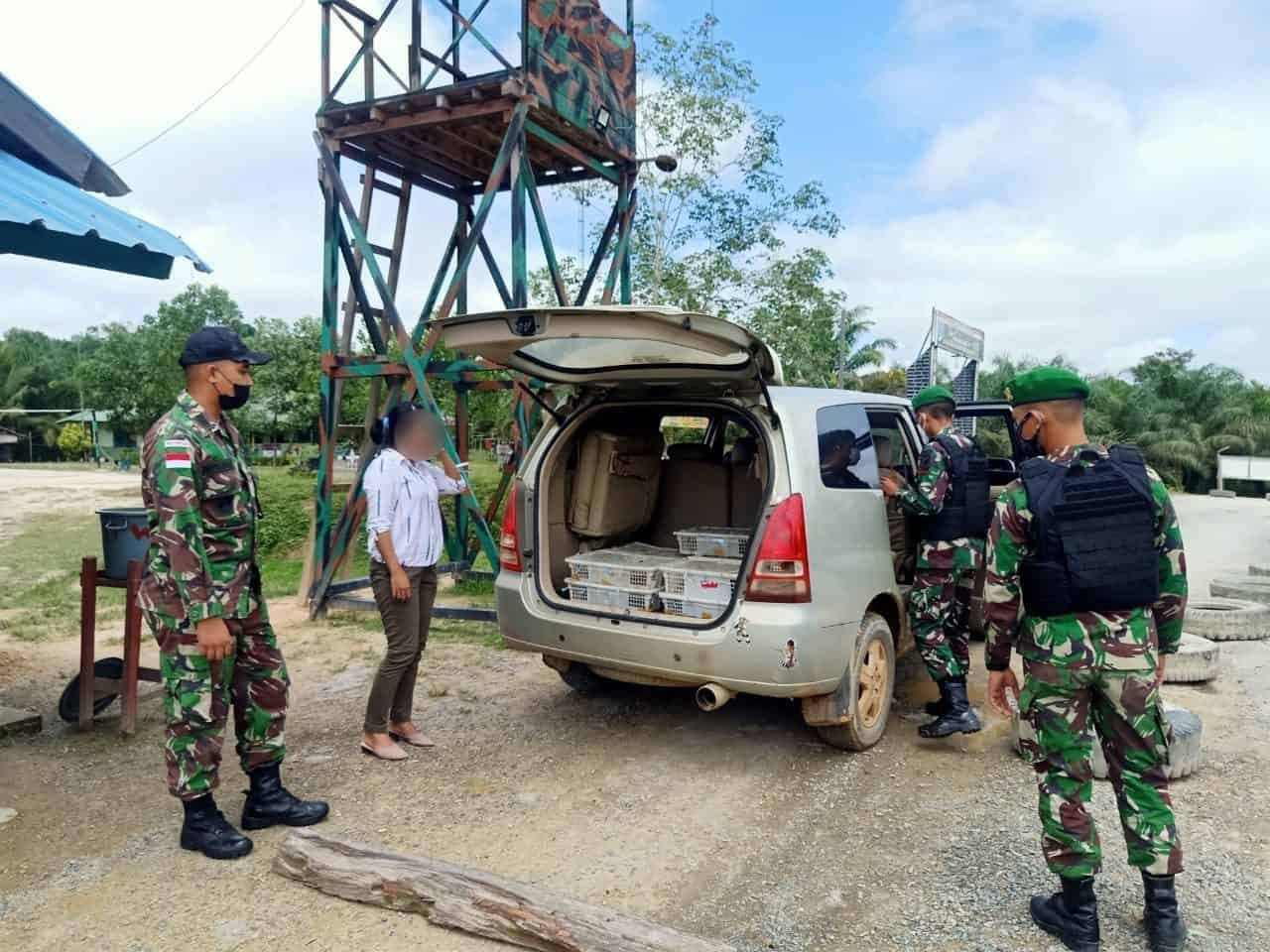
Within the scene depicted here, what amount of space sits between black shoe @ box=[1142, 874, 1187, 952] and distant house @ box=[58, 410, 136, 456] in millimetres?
48785

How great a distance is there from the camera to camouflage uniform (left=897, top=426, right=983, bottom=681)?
14.5 feet

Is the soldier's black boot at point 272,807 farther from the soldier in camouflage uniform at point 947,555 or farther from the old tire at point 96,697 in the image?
the soldier in camouflage uniform at point 947,555

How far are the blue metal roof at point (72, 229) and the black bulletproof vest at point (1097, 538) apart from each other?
3.74 metres

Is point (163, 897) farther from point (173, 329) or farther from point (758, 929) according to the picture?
point (173, 329)

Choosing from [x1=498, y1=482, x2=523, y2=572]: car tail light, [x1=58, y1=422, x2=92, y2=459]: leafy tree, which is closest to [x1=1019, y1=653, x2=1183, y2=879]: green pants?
[x1=498, y1=482, x2=523, y2=572]: car tail light

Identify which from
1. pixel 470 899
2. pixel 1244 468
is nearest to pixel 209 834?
pixel 470 899

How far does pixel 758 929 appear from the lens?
284cm

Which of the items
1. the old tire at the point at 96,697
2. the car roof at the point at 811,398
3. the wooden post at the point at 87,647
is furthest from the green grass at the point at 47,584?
the car roof at the point at 811,398

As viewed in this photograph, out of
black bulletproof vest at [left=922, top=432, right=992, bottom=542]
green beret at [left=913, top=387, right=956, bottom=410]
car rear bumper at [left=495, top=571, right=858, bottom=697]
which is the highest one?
green beret at [left=913, top=387, right=956, bottom=410]

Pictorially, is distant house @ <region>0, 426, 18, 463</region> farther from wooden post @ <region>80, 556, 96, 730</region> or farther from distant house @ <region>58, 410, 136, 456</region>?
wooden post @ <region>80, 556, 96, 730</region>

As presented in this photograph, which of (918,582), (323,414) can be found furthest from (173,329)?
(918,582)

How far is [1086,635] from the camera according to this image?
2.76 metres

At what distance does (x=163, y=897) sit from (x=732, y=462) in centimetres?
333

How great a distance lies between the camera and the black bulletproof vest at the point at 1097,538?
2713 millimetres
